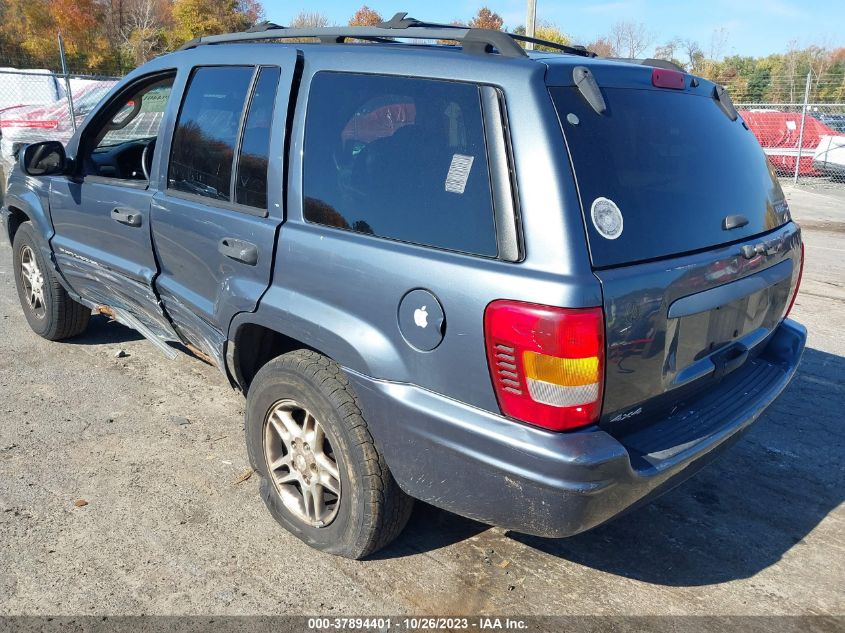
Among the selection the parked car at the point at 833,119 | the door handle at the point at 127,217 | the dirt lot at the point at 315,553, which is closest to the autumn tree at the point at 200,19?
the parked car at the point at 833,119

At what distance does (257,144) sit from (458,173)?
1091 mm

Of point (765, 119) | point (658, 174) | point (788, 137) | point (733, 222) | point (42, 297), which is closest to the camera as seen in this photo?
point (658, 174)

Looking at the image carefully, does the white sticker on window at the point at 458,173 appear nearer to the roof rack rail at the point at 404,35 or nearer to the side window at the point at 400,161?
the side window at the point at 400,161

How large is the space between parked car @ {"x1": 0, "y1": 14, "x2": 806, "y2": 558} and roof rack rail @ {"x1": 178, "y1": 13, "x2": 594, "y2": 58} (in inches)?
0.6

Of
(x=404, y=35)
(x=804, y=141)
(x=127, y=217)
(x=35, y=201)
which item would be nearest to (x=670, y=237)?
(x=404, y=35)

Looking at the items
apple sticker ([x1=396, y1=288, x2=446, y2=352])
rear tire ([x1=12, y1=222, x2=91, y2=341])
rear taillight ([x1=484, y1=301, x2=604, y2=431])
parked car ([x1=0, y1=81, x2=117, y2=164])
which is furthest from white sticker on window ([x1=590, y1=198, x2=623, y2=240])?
parked car ([x1=0, y1=81, x2=117, y2=164])

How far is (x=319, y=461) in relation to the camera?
9.14ft

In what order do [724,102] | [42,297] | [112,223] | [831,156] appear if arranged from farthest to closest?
[831,156] < [42,297] < [112,223] < [724,102]

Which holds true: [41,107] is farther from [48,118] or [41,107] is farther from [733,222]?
[733,222]

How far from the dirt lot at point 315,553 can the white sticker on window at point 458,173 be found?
1.52 m

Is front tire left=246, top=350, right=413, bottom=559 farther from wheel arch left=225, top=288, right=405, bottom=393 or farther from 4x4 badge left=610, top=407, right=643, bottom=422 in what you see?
4x4 badge left=610, top=407, right=643, bottom=422

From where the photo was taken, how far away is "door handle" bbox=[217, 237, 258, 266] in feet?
9.43

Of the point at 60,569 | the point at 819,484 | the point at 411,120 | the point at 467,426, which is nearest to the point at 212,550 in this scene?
the point at 60,569

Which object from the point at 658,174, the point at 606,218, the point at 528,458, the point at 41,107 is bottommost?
the point at 528,458
